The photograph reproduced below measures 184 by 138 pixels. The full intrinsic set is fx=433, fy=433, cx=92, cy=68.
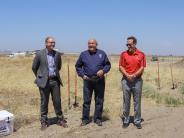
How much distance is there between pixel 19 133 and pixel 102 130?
190cm

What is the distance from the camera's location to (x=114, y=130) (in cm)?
974

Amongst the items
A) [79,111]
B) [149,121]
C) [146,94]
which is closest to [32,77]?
[146,94]

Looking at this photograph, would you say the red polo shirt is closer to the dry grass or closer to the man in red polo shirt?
the man in red polo shirt

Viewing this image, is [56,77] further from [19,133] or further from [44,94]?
[19,133]

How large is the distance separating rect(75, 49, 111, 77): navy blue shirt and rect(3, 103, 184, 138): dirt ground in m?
1.31

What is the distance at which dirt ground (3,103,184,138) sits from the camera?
935cm

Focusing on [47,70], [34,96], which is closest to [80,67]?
[47,70]

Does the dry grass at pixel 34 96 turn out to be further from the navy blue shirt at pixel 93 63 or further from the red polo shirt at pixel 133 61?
the red polo shirt at pixel 133 61

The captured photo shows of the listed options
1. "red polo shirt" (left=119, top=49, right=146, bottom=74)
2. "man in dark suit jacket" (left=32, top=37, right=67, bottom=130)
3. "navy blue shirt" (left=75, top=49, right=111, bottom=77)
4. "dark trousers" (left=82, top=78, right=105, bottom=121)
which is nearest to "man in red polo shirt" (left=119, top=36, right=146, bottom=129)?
"red polo shirt" (left=119, top=49, right=146, bottom=74)

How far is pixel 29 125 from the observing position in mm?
10797

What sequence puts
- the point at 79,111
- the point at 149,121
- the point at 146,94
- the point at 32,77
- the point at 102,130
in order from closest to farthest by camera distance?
the point at 102,130
the point at 149,121
the point at 79,111
the point at 146,94
the point at 32,77

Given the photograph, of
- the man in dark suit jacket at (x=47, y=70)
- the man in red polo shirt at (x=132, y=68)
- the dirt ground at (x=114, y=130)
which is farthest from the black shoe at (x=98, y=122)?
the man in dark suit jacket at (x=47, y=70)

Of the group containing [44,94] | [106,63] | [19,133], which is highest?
[106,63]

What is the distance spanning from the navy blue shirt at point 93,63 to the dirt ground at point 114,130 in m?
1.31
